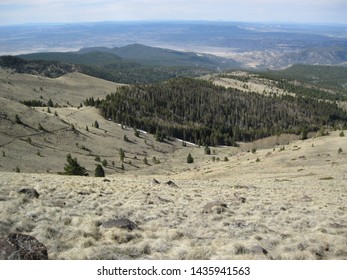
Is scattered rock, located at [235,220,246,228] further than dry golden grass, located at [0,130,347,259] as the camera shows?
Yes

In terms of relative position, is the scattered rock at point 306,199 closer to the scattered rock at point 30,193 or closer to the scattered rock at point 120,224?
the scattered rock at point 120,224

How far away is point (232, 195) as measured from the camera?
27.3 m

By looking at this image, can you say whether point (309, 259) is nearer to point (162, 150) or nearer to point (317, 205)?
point (317, 205)

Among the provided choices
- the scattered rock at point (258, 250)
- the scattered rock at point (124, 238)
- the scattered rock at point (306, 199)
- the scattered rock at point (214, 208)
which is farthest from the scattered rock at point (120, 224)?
the scattered rock at point (306, 199)

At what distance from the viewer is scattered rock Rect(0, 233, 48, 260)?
35.8 feet

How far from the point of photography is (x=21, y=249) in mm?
11234

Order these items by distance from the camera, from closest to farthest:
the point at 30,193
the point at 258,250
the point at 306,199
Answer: the point at 258,250 → the point at 30,193 → the point at 306,199

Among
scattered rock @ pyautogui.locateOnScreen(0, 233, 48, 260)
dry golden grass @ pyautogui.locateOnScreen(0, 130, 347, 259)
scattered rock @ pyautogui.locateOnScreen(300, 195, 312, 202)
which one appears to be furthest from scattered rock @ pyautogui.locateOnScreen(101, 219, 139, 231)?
scattered rock @ pyautogui.locateOnScreen(300, 195, 312, 202)

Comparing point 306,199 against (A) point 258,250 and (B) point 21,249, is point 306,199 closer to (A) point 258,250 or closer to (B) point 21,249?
(A) point 258,250

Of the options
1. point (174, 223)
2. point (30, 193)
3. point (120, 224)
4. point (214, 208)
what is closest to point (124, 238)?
point (120, 224)

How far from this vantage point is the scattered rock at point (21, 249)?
1090 centimetres

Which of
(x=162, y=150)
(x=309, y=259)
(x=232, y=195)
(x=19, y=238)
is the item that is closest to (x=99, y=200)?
(x=19, y=238)

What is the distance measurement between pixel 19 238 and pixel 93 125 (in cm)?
12418

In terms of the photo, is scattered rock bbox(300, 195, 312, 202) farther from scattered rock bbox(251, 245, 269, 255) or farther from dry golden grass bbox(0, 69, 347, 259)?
scattered rock bbox(251, 245, 269, 255)
